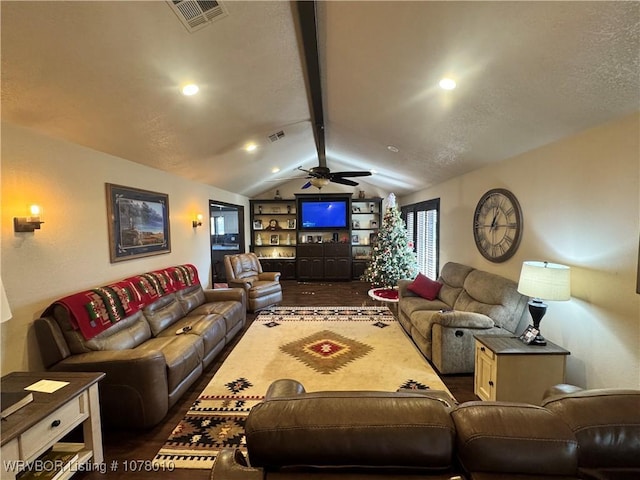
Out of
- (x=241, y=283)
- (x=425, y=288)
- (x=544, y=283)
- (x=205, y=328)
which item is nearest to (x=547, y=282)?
(x=544, y=283)

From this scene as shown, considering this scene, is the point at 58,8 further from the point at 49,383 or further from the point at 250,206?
the point at 250,206

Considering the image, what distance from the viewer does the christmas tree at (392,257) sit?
6469 millimetres

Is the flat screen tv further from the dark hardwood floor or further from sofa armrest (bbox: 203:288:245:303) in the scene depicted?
the dark hardwood floor

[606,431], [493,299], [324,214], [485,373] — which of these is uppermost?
[324,214]

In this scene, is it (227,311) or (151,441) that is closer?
(151,441)

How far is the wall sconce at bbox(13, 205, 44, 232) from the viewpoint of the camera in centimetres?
225

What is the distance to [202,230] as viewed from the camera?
573 cm

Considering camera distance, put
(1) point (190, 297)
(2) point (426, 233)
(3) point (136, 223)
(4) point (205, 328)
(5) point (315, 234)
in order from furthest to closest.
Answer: (5) point (315, 234)
(2) point (426, 233)
(1) point (190, 297)
(3) point (136, 223)
(4) point (205, 328)

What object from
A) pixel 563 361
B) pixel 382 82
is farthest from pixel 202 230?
pixel 563 361

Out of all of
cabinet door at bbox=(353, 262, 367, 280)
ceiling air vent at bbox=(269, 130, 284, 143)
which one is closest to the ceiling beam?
ceiling air vent at bbox=(269, 130, 284, 143)

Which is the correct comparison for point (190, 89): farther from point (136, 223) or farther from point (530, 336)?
point (530, 336)

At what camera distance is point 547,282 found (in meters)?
2.43

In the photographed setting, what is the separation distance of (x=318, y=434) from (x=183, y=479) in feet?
5.35

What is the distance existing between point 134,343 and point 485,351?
3.48 meters
